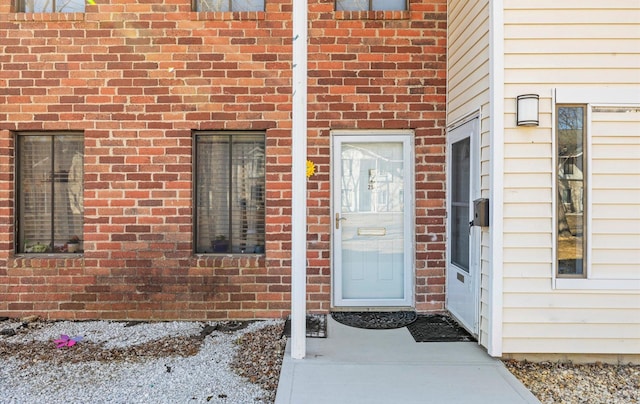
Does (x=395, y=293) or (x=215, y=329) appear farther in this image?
(x=395, y=293)

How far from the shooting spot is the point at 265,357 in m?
3.46

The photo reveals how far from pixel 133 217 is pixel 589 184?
4387mm

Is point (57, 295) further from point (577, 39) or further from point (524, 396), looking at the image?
point (577, 39)

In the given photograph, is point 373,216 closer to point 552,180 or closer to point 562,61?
point 552,180

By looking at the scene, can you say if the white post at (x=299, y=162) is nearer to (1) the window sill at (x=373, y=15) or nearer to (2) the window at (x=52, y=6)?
(1) the window sill at (x=373, y=15)

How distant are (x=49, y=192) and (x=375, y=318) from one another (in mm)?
3877

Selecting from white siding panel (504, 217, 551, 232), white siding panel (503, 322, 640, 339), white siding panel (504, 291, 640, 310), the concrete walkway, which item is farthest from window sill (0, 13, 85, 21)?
white siding panel (503, 322, 640, 339)

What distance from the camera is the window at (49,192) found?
454 cm

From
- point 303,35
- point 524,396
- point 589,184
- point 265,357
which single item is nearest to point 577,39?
point 589,184

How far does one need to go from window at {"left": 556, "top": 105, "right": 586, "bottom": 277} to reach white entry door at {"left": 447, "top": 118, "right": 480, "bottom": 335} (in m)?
0.64

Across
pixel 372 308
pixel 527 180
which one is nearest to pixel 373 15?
pixel 527 180

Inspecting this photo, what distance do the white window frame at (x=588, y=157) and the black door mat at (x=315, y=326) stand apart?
6.80 ft

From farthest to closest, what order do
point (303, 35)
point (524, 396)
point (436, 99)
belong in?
1. point (436, 99)
2. point (303, 35)
3. point (524, 396)

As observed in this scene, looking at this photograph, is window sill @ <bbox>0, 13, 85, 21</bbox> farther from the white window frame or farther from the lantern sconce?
the white window frame
